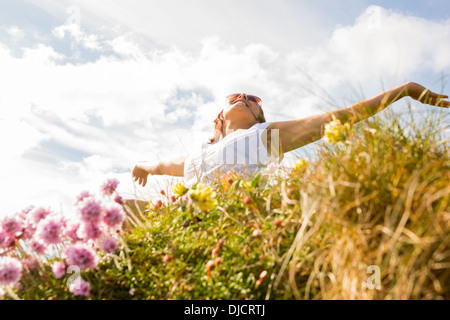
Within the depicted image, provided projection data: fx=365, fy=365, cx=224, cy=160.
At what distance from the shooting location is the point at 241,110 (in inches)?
159

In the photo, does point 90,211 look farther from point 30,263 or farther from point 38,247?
point 30,263

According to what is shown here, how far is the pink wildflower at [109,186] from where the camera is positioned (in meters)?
2.25

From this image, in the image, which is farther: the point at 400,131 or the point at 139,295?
the point at 400,131

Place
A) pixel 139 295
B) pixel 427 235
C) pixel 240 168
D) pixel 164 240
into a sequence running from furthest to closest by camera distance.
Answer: pixel 240 168, pixel 164 240, pixel 139 295, pixel 427 235

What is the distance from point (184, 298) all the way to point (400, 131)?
138 cm

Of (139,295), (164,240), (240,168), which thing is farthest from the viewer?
(240,168)

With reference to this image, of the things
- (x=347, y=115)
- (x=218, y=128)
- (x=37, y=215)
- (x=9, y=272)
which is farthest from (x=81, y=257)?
(x=218, y=128)

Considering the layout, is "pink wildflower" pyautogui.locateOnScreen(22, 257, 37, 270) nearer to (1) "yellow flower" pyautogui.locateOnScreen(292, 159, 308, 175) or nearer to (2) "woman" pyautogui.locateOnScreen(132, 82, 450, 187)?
(2) "woman" pyautogui.locateOnScreen(132, 82, 450, 187)

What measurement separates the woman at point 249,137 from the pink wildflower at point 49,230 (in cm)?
121

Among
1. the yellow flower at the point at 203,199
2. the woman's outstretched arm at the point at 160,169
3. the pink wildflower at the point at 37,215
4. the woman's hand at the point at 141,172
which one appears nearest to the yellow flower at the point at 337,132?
the yellow flower at the point at 203,199

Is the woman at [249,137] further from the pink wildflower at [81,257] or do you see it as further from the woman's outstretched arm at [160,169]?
the pink wildflower at [81,257]
